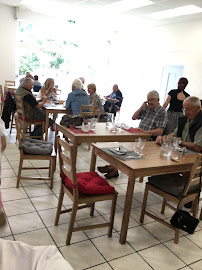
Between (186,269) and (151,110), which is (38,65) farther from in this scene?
(186,269)

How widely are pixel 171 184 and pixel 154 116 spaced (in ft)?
4.57

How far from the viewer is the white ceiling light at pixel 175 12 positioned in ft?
18.6

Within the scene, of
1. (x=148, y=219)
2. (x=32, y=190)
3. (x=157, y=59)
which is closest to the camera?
(x=148, y=219)

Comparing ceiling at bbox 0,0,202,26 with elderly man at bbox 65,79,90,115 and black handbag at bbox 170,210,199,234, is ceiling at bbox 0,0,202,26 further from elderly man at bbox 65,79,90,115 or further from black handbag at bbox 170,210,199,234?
black handbag at bbox 170,210,199,234

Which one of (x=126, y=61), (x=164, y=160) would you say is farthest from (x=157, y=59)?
(x=164, y=160)

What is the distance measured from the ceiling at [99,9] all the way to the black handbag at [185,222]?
4.60 metres

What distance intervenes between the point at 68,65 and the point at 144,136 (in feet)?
22.1

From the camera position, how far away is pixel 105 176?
3.57m

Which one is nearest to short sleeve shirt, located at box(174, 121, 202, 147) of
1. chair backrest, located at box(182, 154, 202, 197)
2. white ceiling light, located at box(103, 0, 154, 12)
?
chair backrest, located at box(182, 154, 202, 197)

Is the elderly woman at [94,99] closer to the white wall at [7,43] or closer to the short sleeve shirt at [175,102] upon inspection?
the short sleeve shirt at [175,102]

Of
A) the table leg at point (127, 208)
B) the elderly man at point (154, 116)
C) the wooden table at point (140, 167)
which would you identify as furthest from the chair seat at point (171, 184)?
the elderly man at point (154, 116)


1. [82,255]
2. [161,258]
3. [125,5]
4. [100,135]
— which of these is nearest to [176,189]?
[161,258]

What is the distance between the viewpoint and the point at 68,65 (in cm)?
938

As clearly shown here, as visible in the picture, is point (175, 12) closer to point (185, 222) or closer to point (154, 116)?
point (154, 116)
